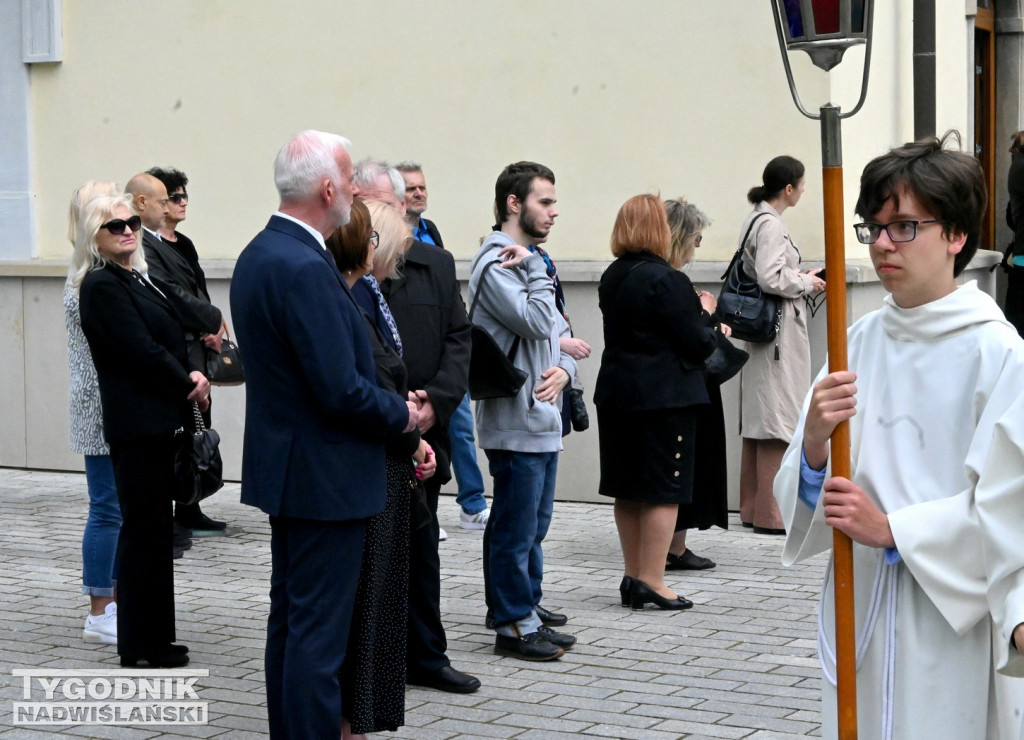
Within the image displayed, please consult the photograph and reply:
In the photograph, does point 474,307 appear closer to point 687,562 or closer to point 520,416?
point 520,416

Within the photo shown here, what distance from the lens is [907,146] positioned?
3010mm

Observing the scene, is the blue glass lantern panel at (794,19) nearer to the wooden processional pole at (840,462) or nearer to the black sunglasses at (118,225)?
the wooden processional pole at (840,462)

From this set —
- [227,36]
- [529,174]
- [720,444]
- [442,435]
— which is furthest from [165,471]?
[227,36]

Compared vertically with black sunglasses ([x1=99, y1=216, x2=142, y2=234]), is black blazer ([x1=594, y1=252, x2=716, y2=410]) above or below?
below

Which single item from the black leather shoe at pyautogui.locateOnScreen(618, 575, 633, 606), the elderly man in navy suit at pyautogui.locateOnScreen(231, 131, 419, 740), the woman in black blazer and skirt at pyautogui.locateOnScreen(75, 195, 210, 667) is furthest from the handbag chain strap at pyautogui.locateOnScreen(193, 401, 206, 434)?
the black leather shoe at pyautogui.locateOnScreen(618, 575, 633, 606)

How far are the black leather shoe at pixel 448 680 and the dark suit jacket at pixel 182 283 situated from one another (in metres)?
2.37

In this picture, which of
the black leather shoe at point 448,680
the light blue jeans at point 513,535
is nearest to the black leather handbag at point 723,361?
the light blue jeans at point 513,535

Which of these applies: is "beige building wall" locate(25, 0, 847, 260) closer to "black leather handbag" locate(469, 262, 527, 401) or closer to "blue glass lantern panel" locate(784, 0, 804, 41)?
"black leather handbag" locate(469, 262, 527, 401)

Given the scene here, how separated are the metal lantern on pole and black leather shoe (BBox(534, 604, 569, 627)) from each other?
3405 millimetres

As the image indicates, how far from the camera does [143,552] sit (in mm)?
5773

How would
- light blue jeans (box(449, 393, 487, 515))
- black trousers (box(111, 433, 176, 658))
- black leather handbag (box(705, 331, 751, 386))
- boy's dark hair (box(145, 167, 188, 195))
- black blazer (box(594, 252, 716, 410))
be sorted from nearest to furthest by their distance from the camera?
black trousers (box(111, 433, 176, 658)) → black blazer (box(594, 252, 716, 410)) → black leather handbag (box(705, 331, 751, 386)) → boy's dark hair (box(145, 167, 188, 195)) → light blue jeans (box(449, 393, 487, 515))

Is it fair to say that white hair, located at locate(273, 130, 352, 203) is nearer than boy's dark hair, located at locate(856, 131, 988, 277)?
No

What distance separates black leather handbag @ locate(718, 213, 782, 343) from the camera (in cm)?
834

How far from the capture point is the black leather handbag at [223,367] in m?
7.96
